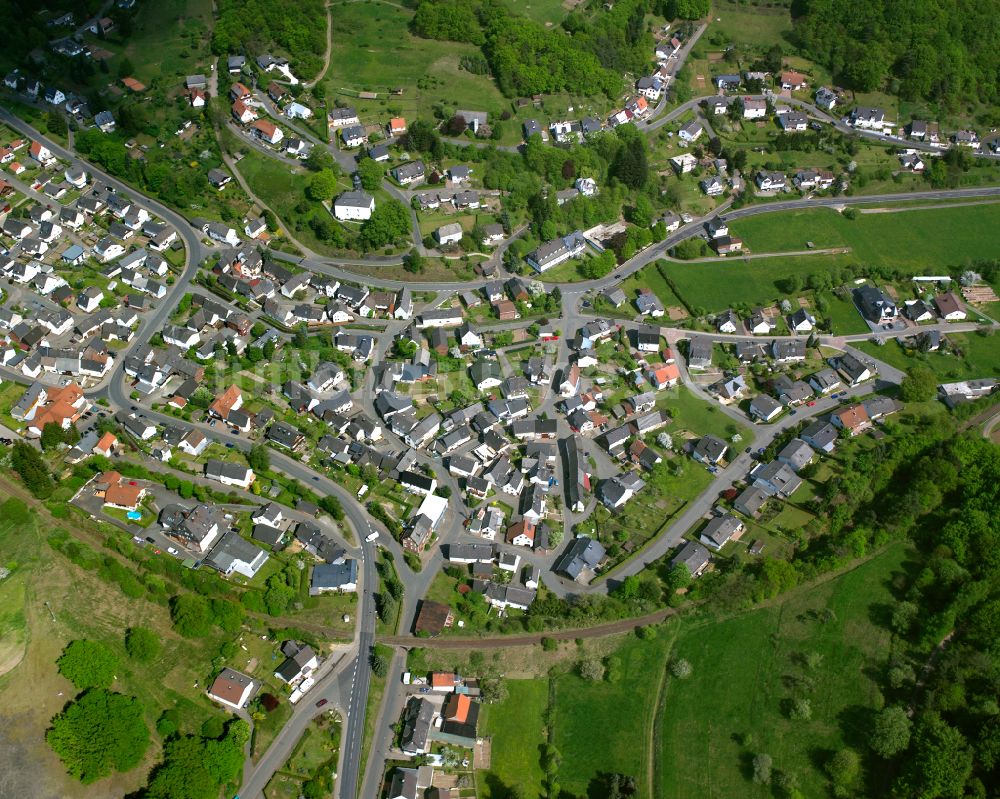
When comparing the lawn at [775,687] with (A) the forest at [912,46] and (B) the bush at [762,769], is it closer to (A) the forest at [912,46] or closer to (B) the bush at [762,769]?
(B) the bush at [762,769]

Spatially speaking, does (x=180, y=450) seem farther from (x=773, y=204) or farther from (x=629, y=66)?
(x=629, y=66)

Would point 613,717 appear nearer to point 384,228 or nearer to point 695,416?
point 695,416

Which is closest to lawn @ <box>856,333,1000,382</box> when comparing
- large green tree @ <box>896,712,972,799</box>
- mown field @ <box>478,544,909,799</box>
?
mown field @ <box>478,544,909,799</box>

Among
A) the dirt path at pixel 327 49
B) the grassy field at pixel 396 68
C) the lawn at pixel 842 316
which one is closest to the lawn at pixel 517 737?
the lawn at pixel 842 316

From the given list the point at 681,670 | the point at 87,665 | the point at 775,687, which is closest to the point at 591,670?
the point at 681,670

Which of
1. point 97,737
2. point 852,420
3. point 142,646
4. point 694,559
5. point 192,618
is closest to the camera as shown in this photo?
point 97,737

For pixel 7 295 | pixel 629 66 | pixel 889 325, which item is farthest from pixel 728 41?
pixel 7 295
